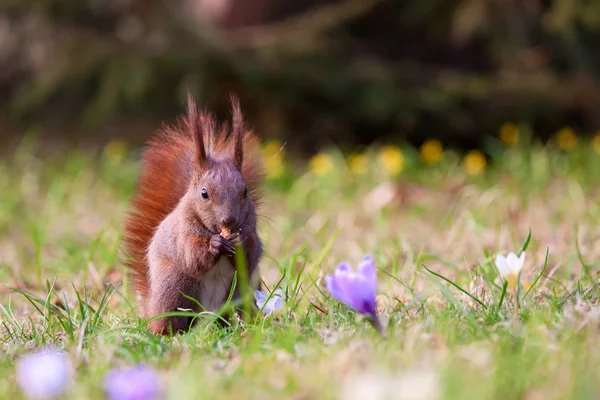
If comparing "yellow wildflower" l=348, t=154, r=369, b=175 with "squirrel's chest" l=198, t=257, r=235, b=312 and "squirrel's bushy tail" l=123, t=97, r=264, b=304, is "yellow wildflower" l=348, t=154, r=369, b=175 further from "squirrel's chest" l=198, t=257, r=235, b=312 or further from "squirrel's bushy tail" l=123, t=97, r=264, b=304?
"squirrel's chest" l=198, t=257, r=235, b=312

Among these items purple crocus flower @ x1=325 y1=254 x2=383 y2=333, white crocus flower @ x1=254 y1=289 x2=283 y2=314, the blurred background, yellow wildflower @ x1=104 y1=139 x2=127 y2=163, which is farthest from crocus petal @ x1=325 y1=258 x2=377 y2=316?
the blurred background

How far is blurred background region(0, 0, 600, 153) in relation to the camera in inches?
245

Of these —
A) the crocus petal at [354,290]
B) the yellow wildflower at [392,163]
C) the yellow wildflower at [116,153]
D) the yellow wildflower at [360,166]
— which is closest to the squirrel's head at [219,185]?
the crocus petal at [354,290]

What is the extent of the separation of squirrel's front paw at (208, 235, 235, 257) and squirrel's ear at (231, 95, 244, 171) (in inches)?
11.9

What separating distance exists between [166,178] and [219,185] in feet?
1.21

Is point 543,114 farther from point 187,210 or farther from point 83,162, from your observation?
point 187,210

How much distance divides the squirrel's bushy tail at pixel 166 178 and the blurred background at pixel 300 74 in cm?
346

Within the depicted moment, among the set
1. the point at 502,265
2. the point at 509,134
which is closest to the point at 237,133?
the point at 502,265

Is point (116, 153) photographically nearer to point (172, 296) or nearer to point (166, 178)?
point (166, 178)

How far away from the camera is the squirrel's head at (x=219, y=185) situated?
2.27 meters

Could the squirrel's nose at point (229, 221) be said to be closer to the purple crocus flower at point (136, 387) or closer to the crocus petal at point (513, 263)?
the crocus petal at point (513, 263)

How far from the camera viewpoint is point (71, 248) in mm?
3814

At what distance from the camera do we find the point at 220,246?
2.21 meters

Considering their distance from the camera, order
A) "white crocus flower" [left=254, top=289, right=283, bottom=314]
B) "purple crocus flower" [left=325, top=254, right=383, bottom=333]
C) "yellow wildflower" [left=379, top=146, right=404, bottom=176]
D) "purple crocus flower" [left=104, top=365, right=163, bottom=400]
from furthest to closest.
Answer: "yellow wildflower" [left=379, top=146, right=404, bottom=176] → "white crocus flower" [left=254, top=289, right=283, bottom=314] → "purple crocus flower" [left=325, top=254, right=383, bottom=333] → "purple crocus flower" [left=104, top=365, right=163, bottom=400]
